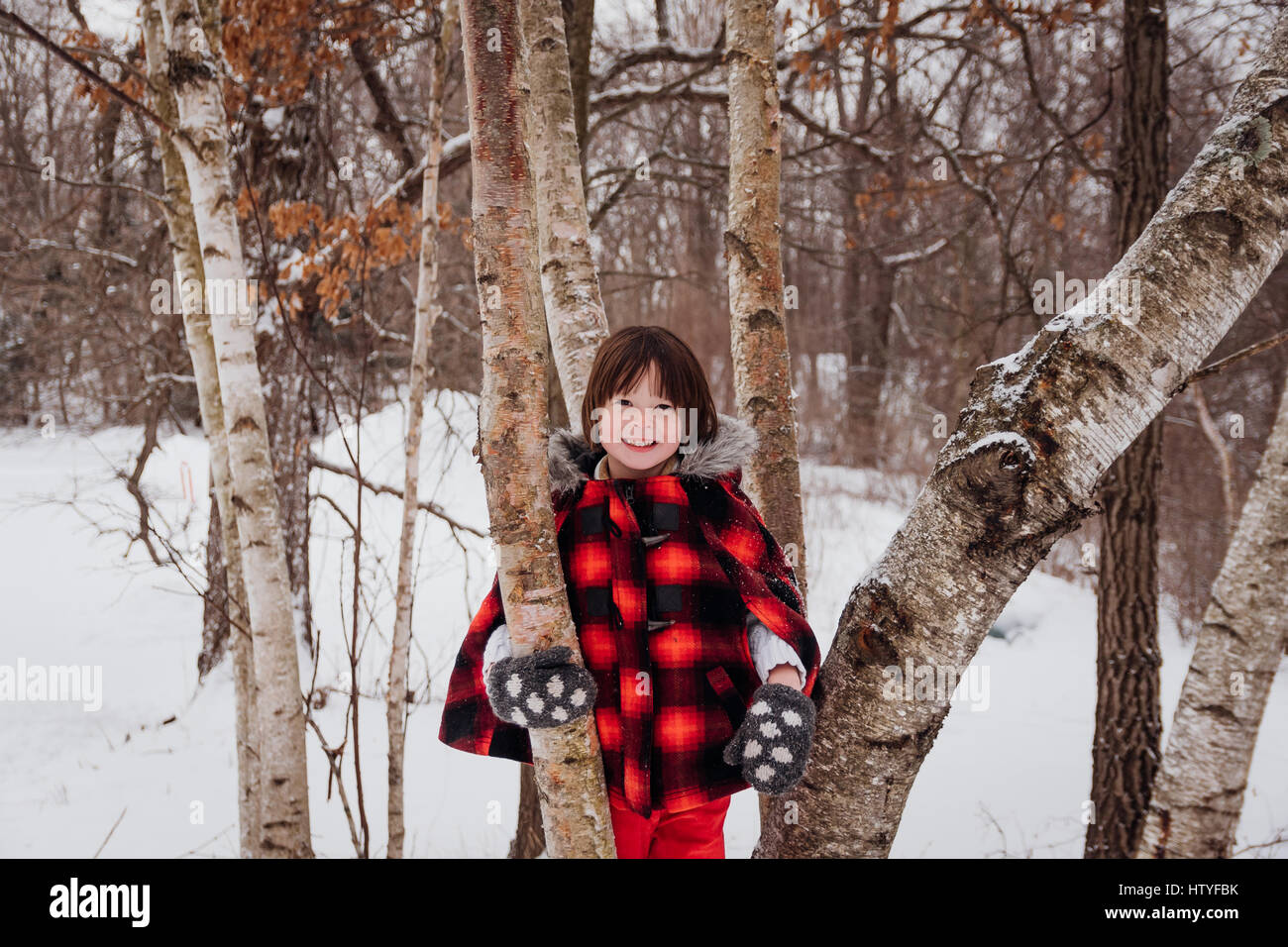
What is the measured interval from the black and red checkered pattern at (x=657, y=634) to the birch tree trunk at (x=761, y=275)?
42 cm

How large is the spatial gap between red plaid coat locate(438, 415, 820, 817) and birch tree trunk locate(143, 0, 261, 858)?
165cm

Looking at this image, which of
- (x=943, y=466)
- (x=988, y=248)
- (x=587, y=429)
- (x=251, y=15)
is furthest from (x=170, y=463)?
(x=988, y=248)

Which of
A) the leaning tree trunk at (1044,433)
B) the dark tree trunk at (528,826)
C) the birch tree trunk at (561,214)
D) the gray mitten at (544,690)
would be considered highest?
the birch tree trunk at (561,214)

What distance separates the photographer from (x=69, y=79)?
8562 millimetres

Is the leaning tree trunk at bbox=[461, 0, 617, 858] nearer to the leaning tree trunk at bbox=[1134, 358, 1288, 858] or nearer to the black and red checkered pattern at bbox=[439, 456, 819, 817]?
the black and red checkered pattern at bbox=[439, 456, 819, 817]

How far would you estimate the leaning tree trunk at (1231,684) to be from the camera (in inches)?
104

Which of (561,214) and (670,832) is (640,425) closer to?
(561,214)

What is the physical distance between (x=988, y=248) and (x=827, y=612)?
1095 centimetres

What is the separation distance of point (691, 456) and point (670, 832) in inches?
31.3

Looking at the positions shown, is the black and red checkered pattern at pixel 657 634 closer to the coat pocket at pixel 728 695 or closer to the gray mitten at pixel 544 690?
the coat pocket at pixel 728 695

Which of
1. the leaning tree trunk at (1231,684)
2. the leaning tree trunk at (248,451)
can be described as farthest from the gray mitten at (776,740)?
the leaning tree trunk at (1231,684)

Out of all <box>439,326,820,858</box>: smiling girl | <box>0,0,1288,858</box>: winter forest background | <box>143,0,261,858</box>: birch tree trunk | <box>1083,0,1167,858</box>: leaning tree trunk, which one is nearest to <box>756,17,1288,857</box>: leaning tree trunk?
<box>0,0,1288,858</box>: winter forest background
